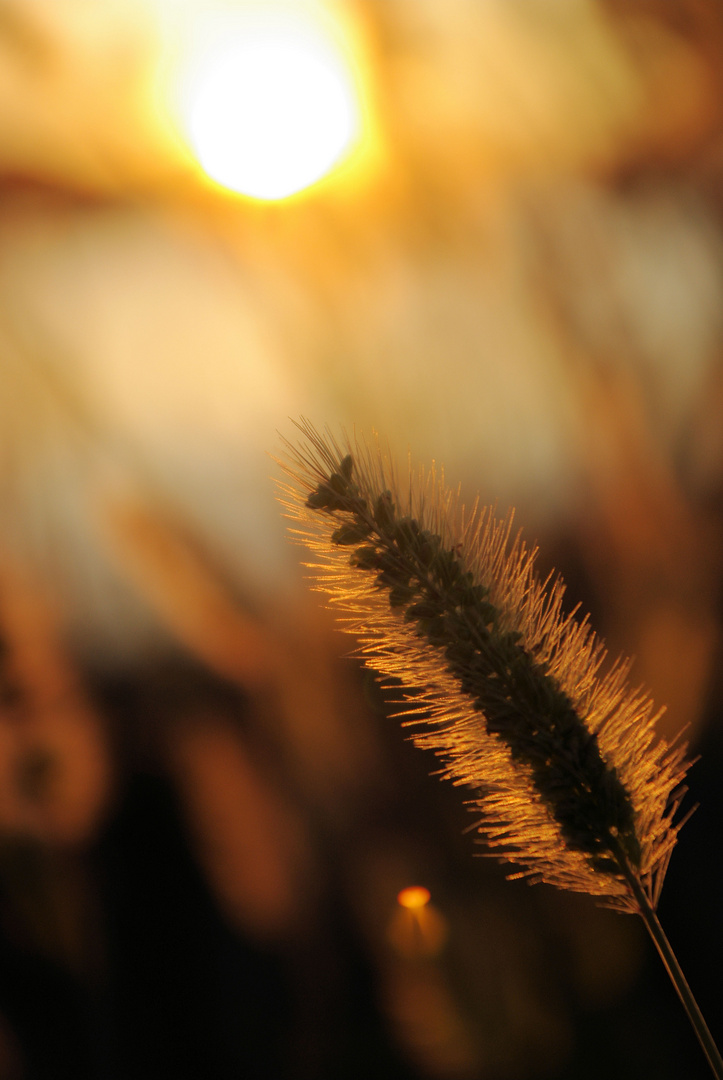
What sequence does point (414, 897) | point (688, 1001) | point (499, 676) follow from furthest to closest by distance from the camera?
point (414, 897), point (499, 676), point (688, 1001)

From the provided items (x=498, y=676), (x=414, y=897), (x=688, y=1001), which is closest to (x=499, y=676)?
(x=498, y=676)

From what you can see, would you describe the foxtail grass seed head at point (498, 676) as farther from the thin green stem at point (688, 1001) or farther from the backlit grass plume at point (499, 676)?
the thin green stem at point (688, 1001)

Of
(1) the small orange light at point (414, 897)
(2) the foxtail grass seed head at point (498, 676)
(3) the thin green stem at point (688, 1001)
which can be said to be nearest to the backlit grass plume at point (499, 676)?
(2) the foxtail grass seed head at point (498, 676)

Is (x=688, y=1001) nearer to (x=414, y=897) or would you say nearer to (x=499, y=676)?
(x=499, y=676)

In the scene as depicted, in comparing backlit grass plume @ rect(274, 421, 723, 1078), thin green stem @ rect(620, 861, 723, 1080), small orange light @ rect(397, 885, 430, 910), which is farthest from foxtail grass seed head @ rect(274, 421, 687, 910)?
small orange light @ rect(397, 885, 430, 910)

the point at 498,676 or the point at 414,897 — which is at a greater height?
the point at 498,676


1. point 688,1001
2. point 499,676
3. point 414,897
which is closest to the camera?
point 688,1001

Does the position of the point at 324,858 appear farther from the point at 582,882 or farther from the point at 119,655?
the point at 582,882

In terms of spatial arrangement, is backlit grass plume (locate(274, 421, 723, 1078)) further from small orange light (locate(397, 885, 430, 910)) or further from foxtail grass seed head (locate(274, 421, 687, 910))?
small orange light (locate(397, 885, 430, 910))
